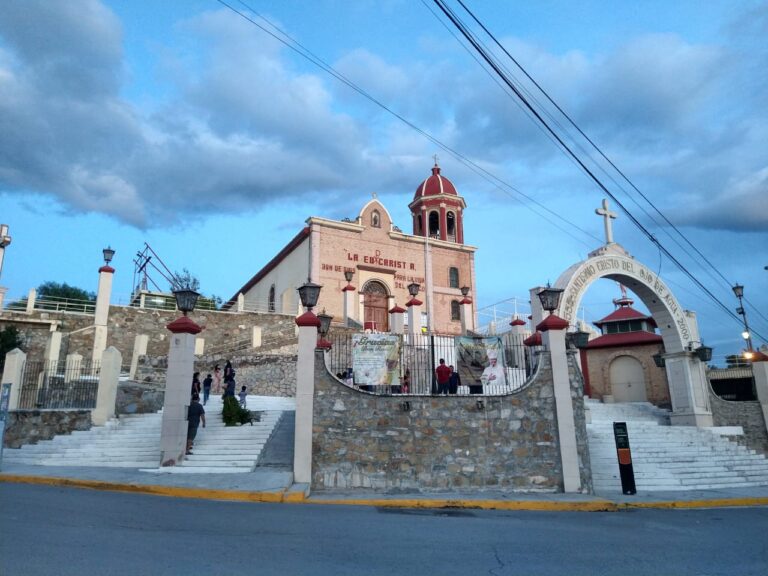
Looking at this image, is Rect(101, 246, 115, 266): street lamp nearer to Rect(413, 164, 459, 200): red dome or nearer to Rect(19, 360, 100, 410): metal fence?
Rect(19, 360, 100, 410): metal fence

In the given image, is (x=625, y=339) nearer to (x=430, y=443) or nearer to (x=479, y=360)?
(x=479, y=360)

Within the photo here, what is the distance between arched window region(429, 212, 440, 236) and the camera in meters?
35.6

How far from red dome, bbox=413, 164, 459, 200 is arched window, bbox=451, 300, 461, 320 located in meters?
7.34

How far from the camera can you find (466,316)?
3083 cm

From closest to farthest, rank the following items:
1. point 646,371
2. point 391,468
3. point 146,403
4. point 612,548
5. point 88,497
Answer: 1. point 612,548
2. point 88,497
3. point 391,468
4. point 146,403
5. point 646,371

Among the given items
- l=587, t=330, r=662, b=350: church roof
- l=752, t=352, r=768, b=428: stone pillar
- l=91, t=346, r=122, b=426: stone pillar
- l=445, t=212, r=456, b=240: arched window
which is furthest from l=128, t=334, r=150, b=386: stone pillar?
l=752, t=352, r=768, b=428: stone pillar

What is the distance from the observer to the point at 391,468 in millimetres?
11188

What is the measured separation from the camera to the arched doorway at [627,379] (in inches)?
948

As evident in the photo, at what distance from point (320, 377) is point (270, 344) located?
13.5 metres

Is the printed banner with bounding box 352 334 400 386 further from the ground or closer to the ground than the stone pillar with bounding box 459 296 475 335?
closer to the ground

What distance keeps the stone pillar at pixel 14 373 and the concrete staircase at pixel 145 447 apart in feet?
5.60

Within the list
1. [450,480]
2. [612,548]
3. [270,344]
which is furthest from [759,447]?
[270,344]

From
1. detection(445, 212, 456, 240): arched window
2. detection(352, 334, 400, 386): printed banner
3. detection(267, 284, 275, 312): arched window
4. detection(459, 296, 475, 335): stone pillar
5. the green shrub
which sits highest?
detection(445, 212, 456, 240): arched window

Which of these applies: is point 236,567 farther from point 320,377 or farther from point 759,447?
point 759,447
